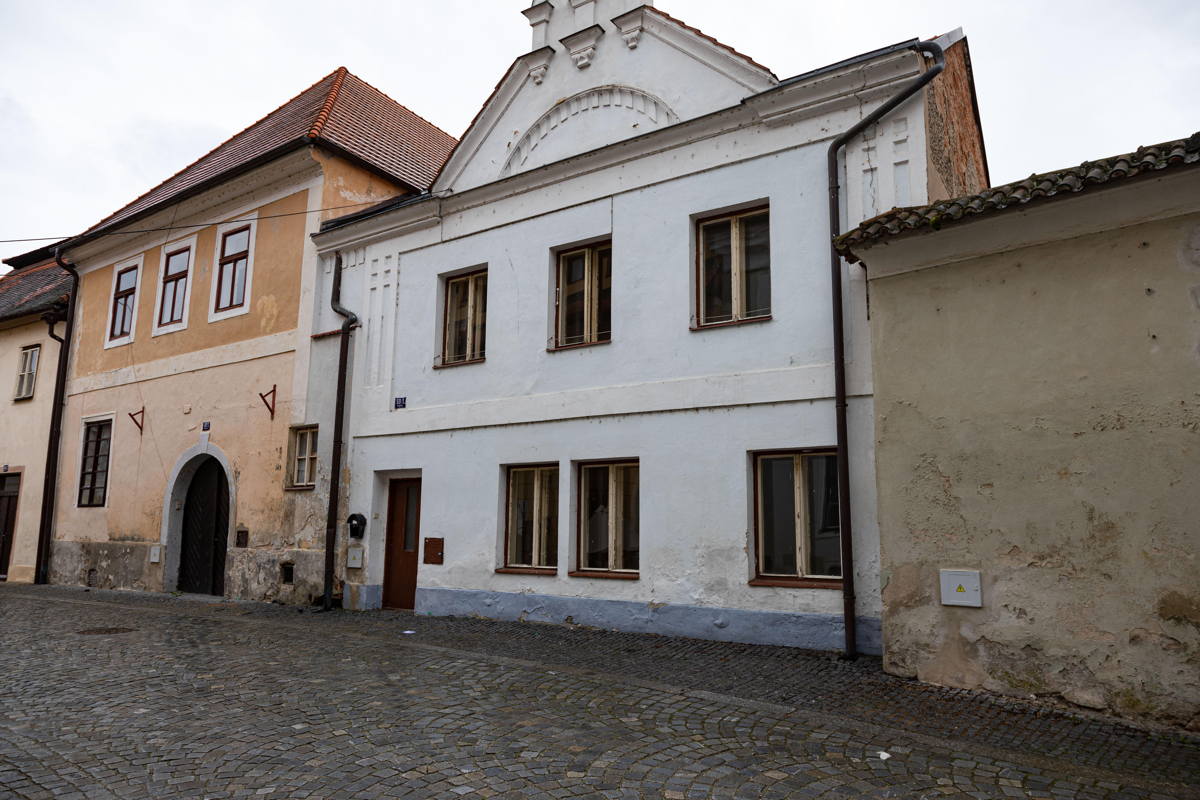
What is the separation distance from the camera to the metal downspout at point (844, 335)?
26.0 ft

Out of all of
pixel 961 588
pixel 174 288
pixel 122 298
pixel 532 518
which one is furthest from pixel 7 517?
pixel 961 588

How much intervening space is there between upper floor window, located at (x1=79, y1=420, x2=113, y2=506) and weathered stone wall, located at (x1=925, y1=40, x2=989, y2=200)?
15.6 meters

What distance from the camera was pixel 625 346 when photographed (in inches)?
396

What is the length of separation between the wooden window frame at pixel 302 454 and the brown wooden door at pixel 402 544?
1.58 m

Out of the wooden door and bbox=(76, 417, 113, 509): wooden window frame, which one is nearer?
bbox=(76, 417, 113, 509): wooden window frame

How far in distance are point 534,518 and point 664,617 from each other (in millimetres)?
2320

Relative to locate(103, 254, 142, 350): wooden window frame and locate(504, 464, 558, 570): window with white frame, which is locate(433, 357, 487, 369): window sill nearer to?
locate(504, 464, 558, 570): window with white frame

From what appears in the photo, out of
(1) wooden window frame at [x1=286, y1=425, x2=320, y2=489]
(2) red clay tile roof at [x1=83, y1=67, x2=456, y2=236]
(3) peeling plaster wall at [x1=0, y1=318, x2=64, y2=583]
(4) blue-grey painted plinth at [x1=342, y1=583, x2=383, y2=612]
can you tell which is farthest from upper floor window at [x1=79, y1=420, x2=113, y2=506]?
(4) blue-grey painted plinth at [x1=342, y1=583, x2=383, y2=612]

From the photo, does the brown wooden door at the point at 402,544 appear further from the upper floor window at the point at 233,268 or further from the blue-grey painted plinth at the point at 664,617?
the upper floor window at the point at 233,268

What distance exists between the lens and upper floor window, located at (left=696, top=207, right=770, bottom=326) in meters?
9.36

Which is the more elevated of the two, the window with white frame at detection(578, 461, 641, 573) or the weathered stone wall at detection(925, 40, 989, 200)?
the weathered stone wall at detection(925, 40, 989, 200)

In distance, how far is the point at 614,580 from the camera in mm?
9664

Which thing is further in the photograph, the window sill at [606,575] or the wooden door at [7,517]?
the wooden door at [7,517]

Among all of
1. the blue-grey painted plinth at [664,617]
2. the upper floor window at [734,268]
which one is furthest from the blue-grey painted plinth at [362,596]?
the upper floor window at [734,268]
